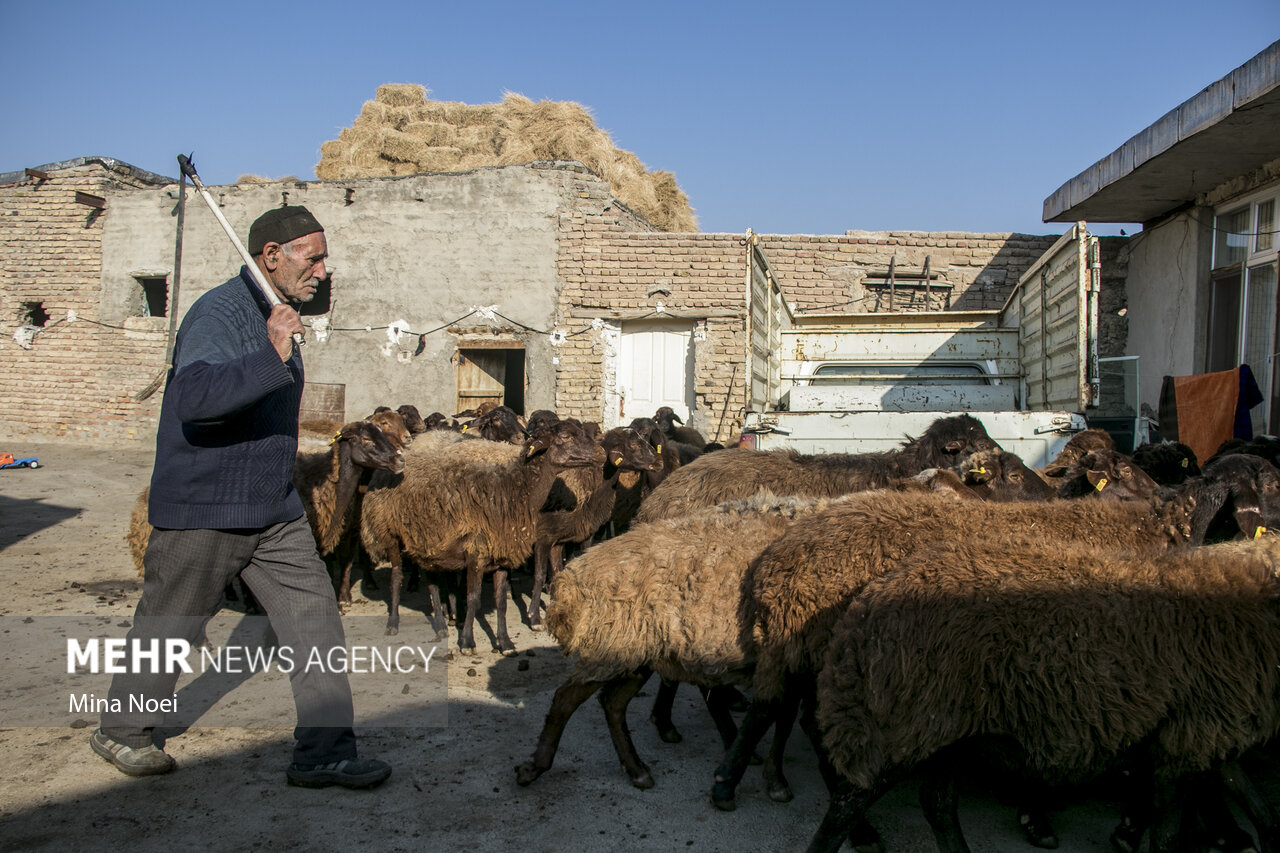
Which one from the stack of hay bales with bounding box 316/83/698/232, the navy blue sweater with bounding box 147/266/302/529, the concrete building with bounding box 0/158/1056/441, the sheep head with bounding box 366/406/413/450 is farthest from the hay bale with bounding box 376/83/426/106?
the navy blue sweater with bounding box 147/266/302/529

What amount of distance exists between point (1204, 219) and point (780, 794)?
11.7 meters

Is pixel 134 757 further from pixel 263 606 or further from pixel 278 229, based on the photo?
pixel 278 229

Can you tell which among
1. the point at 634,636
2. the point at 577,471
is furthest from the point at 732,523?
the point at 577,471

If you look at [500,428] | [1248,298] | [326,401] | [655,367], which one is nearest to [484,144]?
[326,401]

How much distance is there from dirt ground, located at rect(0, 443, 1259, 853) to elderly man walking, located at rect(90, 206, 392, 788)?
0.61ft

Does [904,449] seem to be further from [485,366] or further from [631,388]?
[485,366]

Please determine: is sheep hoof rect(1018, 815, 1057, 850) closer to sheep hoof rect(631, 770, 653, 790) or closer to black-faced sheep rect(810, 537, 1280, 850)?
black-faced sheep rect(810, 537, 1280, 850)

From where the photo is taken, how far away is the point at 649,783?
158 inches

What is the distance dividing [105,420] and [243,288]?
18.0 meters

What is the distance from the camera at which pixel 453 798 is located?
3.81m

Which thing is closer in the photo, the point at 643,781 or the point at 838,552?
the point at 838,552

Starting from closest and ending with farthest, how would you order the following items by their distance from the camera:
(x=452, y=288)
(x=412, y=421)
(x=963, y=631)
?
(x=963, y=631) → (x=412, y=421) → (x=452, y=288)

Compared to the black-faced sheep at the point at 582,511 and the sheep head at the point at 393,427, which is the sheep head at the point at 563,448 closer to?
the black-faced sheep at the point at 582,511

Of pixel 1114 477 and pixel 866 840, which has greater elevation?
pixel 1114 477
